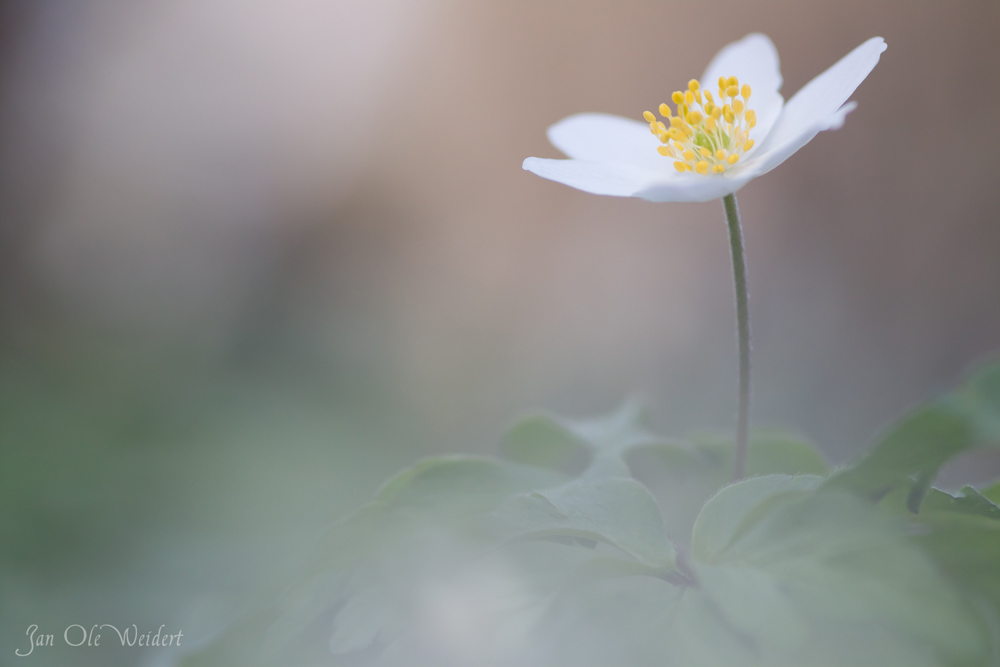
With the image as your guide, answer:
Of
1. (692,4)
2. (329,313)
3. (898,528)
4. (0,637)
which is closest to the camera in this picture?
(898,528)

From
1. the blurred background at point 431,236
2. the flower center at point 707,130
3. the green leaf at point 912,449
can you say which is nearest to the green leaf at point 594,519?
the green leaf at point 912,449

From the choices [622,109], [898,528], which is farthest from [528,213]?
[898,528]

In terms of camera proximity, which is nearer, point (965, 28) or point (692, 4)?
point (965, 28)

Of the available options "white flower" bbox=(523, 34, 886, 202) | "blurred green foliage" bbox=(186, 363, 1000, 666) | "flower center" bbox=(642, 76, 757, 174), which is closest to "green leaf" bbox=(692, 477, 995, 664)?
"blurred green foliage" bbox=(186, 363, 1000, 666)

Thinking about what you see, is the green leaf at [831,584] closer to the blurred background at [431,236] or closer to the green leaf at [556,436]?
the green leaf at [556,436]

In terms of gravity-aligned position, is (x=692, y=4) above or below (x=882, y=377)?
above

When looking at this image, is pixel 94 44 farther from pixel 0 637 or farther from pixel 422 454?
pixel 0 637
